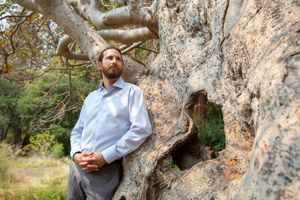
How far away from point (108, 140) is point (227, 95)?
1195 millimetres

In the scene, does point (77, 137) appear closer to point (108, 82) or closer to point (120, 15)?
point (108, 82)

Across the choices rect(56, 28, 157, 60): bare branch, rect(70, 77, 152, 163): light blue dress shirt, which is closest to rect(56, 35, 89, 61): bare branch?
rect(56, 28, 157, 60): bare branch

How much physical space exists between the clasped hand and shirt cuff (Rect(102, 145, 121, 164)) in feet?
Result: 0.12

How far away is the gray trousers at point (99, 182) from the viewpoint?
1.97 metres

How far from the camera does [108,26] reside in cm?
325

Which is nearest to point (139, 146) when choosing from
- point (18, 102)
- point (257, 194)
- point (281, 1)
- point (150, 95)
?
point (150, 95)

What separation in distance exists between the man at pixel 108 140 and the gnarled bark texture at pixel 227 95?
139 millimetres

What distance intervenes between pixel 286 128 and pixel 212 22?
1.50 m

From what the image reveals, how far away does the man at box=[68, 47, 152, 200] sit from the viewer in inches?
75.4

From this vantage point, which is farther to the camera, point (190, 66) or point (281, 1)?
point (190, 66)

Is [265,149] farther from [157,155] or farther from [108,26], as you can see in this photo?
[108,26]

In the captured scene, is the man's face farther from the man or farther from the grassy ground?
the grassy ground

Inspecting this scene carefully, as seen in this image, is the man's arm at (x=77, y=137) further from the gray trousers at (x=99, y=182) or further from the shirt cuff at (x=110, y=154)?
the shirt cuff at (x=110, y=154)

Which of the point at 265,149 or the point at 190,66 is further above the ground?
the point at 190,66
